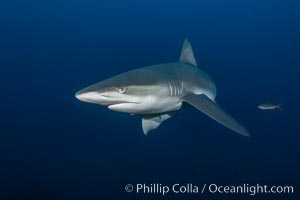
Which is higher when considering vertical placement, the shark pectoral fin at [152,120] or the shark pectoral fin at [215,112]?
the shark pectoral fin at [152,120]

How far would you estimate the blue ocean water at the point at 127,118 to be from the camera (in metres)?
14.5

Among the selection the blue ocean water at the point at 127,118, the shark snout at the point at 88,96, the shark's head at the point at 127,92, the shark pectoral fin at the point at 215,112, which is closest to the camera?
the shark snout at the point at 88,96

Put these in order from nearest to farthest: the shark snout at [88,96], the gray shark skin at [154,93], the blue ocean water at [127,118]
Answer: the shark snout at [88,96]
the gray shark skin at [154,93]
the blue ocean water at [127,118]

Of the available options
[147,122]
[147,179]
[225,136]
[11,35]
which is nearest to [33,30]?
[11,35]

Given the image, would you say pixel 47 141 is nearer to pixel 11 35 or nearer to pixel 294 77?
pixel 294 77

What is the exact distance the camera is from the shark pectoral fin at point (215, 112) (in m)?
4.01

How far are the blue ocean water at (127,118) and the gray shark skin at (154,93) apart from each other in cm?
481

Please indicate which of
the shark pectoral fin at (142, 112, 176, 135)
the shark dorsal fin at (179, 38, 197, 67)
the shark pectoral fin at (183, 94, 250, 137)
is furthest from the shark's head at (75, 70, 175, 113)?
the shark dorsal fin at (179, 38, 197, 67)

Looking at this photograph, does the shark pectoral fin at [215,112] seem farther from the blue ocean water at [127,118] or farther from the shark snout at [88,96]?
the blue ocean water at [127,118]

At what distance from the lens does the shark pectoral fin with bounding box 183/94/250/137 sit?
13.2 ft

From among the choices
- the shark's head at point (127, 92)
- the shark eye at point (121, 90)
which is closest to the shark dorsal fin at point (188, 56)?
the shark's head at point (127, 92)

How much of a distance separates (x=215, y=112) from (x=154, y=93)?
755 millimetres

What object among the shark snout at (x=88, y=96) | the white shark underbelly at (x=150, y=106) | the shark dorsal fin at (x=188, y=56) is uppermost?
the shark dorsal fin at (x=188, y=56)

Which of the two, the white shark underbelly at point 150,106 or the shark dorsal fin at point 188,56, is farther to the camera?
the shark dorsal fin at point 188,56
